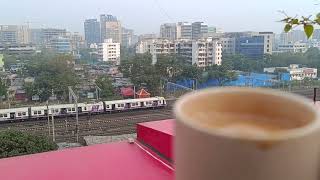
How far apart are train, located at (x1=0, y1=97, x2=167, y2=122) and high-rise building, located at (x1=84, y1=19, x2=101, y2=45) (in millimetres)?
30041

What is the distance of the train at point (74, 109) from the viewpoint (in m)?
11.0

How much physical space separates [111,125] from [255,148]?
9.98 metres

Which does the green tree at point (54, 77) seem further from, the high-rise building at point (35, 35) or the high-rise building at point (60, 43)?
the high-rise building at point (35, 35)

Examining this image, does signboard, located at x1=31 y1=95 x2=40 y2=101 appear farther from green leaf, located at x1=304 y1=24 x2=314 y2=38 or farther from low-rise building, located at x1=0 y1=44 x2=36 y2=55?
low-rise building, located at x1=0 y1=44 x2=36 y2=55

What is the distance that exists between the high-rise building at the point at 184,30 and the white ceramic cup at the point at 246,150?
96.5 ft

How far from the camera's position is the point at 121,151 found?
1.84m

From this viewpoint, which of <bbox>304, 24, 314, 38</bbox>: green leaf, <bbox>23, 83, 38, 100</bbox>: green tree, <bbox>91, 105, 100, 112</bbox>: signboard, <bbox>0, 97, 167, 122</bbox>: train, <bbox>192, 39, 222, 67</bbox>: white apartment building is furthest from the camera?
<bbox>192, 39, 222, 67</bbox>: white apartment building

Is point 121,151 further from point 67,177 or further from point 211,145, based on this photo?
point 211,145

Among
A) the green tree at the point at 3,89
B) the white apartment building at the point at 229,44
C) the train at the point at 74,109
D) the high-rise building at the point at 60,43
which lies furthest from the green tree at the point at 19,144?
the high-rise building at the point at 60,43

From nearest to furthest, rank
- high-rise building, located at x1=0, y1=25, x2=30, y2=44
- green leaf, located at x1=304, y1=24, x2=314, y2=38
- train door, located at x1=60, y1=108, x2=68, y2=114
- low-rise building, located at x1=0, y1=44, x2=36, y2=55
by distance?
green leaf, located at x1=304, y1=24, x2=314, y2=38, train door, located at x1=60, y1=108, x2=68, y2=114, low-rise building, located at x1=0, y1=44, x2=36, y2=55, high-rise building, located at x1=0, y1=25, x2=30, y2=44

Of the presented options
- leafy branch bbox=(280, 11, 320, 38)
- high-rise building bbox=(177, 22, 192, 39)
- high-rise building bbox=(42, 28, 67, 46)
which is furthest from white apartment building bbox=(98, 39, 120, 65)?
leafy branch bbox=(280, 11, 320, 38)

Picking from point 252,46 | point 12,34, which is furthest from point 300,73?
point 12,34

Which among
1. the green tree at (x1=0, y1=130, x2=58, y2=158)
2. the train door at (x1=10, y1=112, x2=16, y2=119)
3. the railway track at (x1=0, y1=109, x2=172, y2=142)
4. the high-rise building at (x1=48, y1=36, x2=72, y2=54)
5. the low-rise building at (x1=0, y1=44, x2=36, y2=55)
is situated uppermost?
the high-rise building at (x1=48, y1=36, x2=72, y2=54)

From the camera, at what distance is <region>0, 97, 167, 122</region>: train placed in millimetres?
10992
